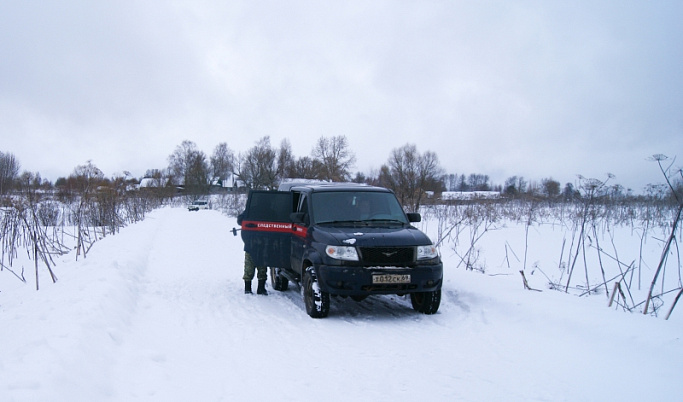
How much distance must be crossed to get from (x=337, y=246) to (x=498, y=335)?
248cm

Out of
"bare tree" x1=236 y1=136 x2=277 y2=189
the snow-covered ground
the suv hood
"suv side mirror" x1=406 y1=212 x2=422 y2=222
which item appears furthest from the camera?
"bare tree" x1=236 y1=136 x2=277 y2=189

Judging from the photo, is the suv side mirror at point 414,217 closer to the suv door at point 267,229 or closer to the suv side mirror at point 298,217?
the suv side mirror at point 298,217

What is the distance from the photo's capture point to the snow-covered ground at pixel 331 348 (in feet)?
13.0

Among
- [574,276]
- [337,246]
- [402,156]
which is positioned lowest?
[574,276]

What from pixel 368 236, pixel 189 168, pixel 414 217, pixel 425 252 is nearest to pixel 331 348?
pixel 368 236

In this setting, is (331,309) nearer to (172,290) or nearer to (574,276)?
(172,290)

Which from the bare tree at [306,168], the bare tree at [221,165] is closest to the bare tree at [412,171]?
the bare tree at [306,168]

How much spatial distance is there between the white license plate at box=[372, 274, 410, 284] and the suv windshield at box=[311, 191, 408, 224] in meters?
1.29

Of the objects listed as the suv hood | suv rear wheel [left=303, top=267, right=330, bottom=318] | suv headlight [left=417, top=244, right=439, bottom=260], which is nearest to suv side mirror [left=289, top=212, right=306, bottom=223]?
the suv hood

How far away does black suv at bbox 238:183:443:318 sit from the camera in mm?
6379

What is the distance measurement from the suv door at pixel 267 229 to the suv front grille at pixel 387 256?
2.24 meters

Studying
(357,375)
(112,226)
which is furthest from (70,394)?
(112,226)

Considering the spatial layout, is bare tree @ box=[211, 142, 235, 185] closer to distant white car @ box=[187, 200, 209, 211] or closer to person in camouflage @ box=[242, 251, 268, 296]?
distant white car @ box=[187, 200, 209, 211]

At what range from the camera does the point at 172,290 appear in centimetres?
864
